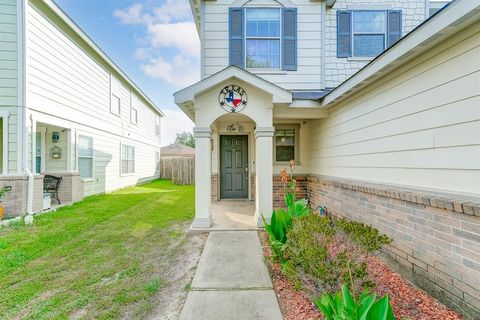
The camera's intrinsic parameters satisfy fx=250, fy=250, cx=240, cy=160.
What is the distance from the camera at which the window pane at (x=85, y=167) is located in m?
9.78

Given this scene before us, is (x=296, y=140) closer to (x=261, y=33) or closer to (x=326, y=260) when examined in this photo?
(x=261, y=33)

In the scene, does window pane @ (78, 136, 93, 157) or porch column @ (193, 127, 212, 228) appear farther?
window pane @ (78, 136, 93, 157)

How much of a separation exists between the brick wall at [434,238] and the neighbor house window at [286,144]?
3757mm

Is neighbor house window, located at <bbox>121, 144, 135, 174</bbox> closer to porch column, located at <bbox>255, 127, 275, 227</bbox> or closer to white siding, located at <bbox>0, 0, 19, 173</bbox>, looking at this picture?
white siding, located at <bbox>0, 0, 19, 173</bbox>

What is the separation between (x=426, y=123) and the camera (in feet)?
10.5

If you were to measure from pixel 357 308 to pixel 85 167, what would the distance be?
10.9 m

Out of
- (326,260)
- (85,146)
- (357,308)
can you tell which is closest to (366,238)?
(326,260)

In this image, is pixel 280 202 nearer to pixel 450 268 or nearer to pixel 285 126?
pixel 285 126

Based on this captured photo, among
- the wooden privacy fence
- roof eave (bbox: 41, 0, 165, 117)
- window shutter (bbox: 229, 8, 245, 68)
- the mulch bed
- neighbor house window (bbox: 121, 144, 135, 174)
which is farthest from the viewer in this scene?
the wooden privacy fence

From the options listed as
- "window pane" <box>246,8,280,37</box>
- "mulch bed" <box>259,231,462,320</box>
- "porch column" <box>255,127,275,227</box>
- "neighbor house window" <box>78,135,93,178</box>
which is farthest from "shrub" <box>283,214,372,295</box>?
"neighbor house window" <box>78,135,93,178</box>

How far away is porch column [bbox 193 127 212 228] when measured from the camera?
5.71 m

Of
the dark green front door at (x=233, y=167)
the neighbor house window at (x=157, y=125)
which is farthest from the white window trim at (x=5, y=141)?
the neighbor house window at (x=157, y=125)

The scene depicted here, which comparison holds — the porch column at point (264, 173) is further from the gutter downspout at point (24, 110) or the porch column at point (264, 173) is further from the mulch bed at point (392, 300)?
the gutter downspout at point (24, 110)

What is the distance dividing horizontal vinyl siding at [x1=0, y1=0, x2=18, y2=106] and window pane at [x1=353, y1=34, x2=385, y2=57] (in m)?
9.63
